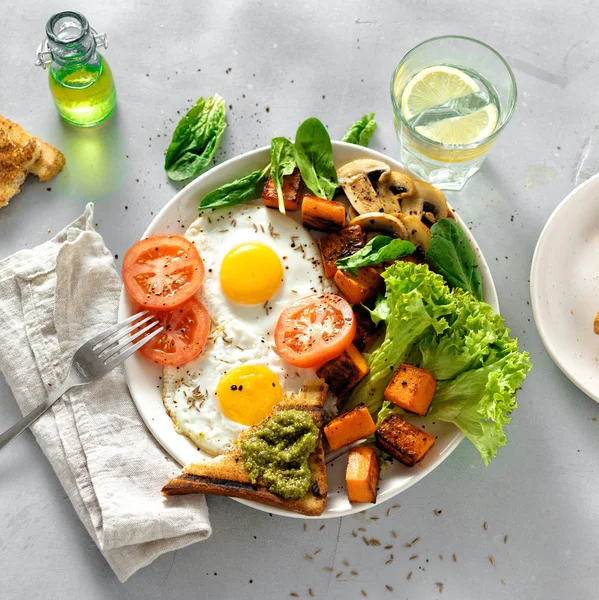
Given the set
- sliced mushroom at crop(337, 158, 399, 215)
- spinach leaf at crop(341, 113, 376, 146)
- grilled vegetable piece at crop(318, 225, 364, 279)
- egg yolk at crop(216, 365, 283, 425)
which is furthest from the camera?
spinach leaf at crop(341, 113, 376, 146)

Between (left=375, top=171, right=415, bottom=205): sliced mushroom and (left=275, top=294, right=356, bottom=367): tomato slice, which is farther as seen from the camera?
(left=375, top=171, right=415, bottom=205): sliced mushroom

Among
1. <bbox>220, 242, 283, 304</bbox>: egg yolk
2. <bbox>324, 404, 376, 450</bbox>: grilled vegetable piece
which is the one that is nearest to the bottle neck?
<bbox>220, 242, 283, 304</bbox>: egg yolk

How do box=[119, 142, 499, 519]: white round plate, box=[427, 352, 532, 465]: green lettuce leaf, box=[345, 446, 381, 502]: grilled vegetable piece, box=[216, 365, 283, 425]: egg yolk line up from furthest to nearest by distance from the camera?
1. box=[216, 365, 283, 425]: egg yolk
2. box=[119, 142, 499, 519]: white round plate
3. box=[345, 446, 381, 502]: grilled vegetable piece
4. box=[427, 352, 532, 465]: green lettuce leaf

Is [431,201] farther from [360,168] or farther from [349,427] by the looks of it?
[349,427]

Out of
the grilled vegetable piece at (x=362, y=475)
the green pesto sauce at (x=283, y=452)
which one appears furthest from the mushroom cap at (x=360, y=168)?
the grilled vegetable piece at (x=362, y=475)

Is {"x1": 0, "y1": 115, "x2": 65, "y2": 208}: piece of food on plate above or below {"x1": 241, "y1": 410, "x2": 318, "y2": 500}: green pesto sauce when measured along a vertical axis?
above

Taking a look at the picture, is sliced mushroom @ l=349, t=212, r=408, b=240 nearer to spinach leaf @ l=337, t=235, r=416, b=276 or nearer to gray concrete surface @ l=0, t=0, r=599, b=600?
spinach leaf @ l=337, t=235, r=416, b=276

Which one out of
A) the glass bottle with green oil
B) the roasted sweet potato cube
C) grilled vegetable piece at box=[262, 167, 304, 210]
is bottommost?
the roasted sweet potato cube
